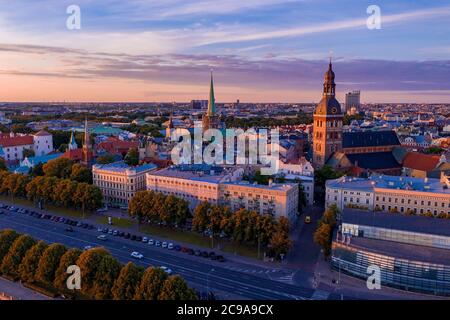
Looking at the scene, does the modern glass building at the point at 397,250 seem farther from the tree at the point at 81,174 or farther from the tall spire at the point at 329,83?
the tree at the point at 81,174

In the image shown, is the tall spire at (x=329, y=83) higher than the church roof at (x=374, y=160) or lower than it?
higher

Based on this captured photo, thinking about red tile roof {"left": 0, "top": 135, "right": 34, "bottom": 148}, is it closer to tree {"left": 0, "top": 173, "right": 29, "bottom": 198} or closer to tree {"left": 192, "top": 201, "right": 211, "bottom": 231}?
tree {"left": 0, "top": 173, "right": 29, "bottom": 198}

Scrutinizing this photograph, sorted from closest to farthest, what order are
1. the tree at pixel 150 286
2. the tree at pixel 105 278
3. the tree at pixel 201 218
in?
the tree at pixel 150 286
the tree at pixel 105 278
the tree at pixel 201 218

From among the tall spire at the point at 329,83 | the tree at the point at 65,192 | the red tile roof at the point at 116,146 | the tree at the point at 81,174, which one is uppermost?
the tall spire at the point at 329,83

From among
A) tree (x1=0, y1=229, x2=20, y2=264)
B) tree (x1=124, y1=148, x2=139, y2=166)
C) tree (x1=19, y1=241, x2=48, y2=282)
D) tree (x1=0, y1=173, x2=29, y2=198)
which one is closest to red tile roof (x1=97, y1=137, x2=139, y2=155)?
tree (x1=124, y1=148, x2=139, y2=166)

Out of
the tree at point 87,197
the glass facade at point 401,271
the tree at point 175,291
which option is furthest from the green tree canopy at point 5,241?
the glass facade at point 401,271

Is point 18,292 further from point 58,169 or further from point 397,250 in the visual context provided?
point 58,169

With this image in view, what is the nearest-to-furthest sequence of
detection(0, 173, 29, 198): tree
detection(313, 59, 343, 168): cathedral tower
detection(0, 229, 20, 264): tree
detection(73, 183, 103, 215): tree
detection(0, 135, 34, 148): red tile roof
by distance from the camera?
detection(0, 229, 20, 264): tree
detection(73, 183, 103, 215): tree
detection(0, 173, 29, 198): tree
detection(313, 59, 343, 168): cathedral tower
detection(0, 135, 34, 148): red tile roof

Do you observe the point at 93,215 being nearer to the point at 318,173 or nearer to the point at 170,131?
the point at 318,173
